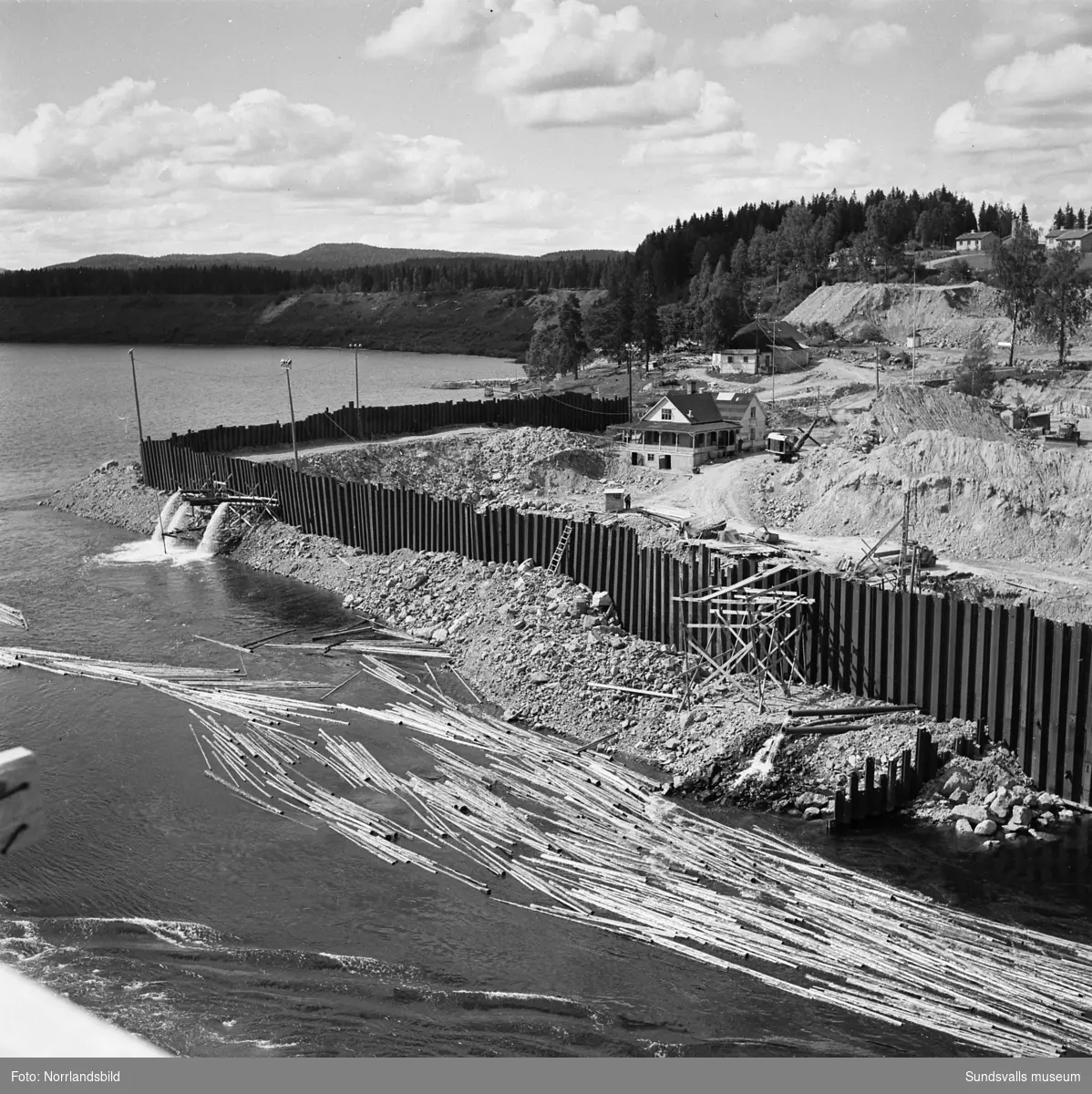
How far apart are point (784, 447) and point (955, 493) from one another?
13726 millimetres

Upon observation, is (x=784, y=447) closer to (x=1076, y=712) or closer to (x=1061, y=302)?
(x=1076, y=712)

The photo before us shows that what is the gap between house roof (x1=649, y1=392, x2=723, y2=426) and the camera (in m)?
49.3

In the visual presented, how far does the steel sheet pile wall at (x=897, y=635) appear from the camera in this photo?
820 inches

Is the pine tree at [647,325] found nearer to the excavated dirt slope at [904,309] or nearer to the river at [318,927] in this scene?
the excavated dirt slope at [904,309]

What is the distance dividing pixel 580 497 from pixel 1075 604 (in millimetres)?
21017

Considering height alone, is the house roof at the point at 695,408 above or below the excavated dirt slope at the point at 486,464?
above

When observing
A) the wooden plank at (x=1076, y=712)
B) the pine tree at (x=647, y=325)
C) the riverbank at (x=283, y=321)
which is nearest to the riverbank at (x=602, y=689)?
the wooden plank at (x=1076, y=712)

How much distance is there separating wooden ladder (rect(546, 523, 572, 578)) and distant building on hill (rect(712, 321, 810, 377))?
5066cm

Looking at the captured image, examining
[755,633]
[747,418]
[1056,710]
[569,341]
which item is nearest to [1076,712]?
[1056,710]

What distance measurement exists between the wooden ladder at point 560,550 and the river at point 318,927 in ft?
19.7

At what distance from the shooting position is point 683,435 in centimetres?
4881

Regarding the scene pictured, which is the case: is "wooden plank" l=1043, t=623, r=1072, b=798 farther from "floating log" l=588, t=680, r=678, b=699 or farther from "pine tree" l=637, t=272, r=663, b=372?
"pine tree" l=637, t=272, r=663, b=372

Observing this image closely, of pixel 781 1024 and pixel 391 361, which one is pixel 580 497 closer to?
pixel 781 1024

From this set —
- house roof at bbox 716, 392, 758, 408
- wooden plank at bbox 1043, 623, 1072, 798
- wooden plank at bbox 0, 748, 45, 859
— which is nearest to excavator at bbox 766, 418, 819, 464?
house roof at bbox 716, 392, 758, 408
